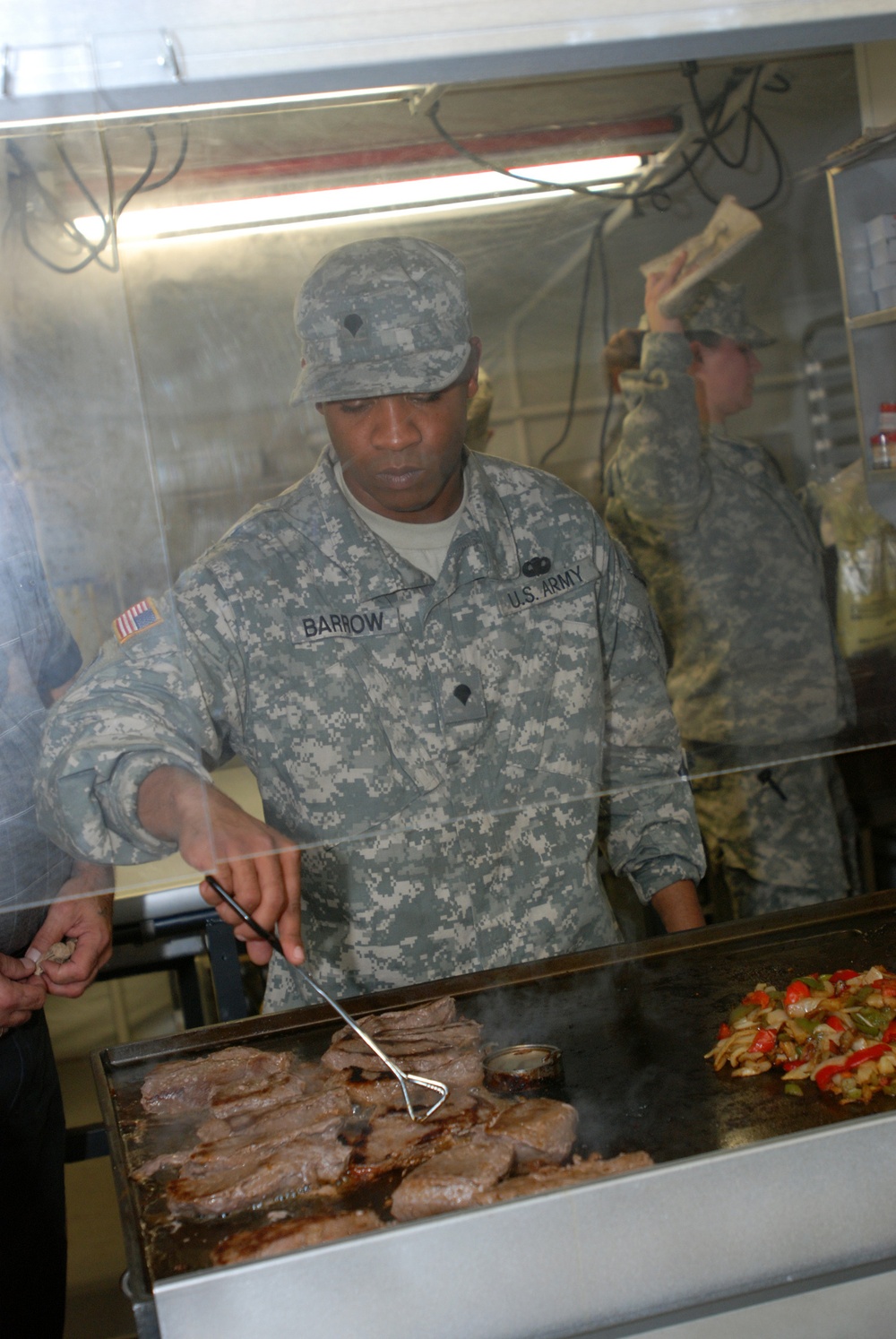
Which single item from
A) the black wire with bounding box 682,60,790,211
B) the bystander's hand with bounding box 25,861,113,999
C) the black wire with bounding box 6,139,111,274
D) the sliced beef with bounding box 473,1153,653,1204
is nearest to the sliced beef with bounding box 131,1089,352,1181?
the sliced beef with bounding box 473,1153,653,1204

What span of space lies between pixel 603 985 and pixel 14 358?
1.08 m

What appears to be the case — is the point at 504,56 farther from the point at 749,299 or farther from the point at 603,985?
the point at 603,985

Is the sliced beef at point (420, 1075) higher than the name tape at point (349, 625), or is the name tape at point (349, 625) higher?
the name tape at point (349, 625)

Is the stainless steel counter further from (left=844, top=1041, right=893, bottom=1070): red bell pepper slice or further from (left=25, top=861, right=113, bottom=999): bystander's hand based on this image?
(left=25, top=861, right=113, bottom=999): bystander's hand

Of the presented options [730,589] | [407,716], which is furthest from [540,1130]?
[730,589]

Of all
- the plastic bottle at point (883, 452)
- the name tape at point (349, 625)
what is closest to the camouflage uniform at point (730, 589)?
the plastic bottle at point (883, 452)

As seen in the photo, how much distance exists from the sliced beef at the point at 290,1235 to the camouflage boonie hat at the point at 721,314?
1.18 metres

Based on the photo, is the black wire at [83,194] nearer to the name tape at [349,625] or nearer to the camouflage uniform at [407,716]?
the camouflage uniform at [407,716]

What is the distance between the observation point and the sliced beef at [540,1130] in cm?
112

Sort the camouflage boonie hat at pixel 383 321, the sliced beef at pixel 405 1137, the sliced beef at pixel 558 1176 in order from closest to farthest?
the sliced beef at pixel 558 1176 → the sliced beef at pixel 405 1137 → the camouflage boonie hat at pixel 383 321

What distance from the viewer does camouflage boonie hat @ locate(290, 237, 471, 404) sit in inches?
53.6

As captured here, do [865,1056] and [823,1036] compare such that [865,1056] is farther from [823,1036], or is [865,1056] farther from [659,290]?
[659,290]

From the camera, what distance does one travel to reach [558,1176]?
3.45 feet

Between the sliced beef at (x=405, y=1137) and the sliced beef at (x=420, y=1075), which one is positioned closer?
the sliced beef at (x=405, y=1137)
